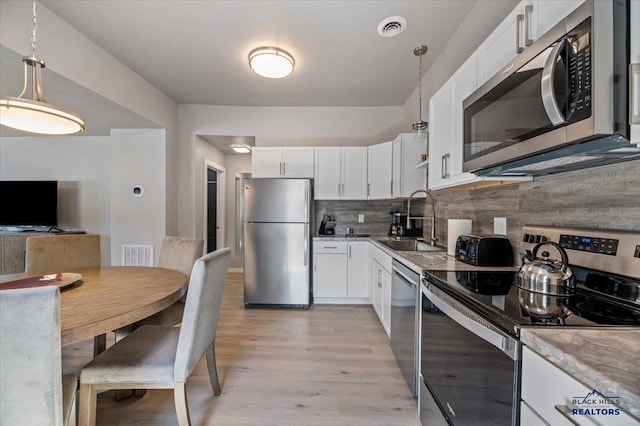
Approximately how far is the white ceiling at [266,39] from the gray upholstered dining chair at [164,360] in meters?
1.95

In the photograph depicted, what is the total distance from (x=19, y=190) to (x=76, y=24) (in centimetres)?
371

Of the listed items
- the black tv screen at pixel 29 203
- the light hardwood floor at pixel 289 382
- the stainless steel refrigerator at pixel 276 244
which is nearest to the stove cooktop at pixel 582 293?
the light hardwood floor at pixel 289 382

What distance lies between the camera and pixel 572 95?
83 centimetres

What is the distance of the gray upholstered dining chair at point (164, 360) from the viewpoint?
125 centimetres

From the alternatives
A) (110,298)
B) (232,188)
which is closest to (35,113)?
(110,298)

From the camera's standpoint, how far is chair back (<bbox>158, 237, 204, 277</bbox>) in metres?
2.24

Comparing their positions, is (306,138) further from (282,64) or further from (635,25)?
(635,25)

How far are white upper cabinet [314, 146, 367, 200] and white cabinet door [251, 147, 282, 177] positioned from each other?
0.52 metres

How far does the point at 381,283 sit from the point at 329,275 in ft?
2.92

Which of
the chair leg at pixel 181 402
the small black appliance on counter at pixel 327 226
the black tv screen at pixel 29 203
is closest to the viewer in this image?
the chair leg at pixel 181 402

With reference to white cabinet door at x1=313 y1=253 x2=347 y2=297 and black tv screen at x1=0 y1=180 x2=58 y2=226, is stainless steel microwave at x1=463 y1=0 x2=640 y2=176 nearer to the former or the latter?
white cabinet door at x1=313 y1=253 x2=347 y2=297

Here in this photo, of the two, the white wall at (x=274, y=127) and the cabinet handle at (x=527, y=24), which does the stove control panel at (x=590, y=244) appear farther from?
the white wall at (x=274, y=127)

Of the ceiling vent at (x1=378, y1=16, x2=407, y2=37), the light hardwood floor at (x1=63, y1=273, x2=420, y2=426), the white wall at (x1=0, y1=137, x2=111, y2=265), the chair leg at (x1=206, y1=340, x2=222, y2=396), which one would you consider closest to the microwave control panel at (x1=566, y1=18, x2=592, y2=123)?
the ceiling vent at (x1=378, y1=16, x2=407, y2=37)

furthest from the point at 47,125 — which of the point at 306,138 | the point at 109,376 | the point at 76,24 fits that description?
the point at 306,138
